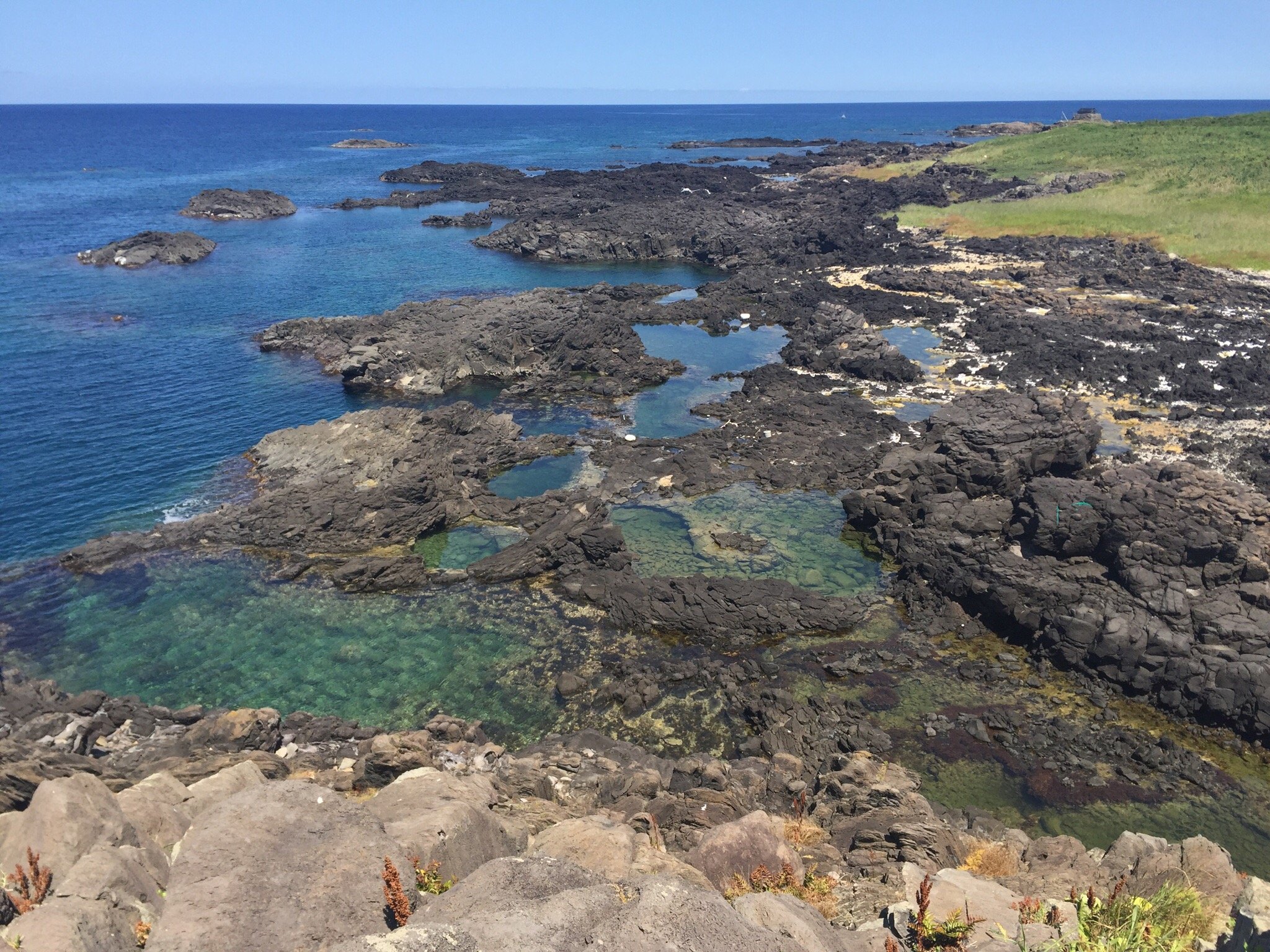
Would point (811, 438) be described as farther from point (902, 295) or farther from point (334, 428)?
point (902, 295)

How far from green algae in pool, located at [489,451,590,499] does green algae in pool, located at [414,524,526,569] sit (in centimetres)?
285

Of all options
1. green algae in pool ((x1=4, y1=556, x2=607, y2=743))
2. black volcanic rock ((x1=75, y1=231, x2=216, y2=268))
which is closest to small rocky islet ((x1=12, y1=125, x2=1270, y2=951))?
green algae in pool ((x1=4, y1=556, x2=607, y2=743))

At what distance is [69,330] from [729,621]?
203ft

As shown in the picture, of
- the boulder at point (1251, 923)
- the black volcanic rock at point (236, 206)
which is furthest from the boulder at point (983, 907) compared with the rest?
the black volcanic rock at point (236, 206)

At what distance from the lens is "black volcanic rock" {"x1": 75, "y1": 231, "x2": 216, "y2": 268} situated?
87619mm

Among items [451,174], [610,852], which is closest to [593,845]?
[610,852]

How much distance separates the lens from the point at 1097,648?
88.4ft

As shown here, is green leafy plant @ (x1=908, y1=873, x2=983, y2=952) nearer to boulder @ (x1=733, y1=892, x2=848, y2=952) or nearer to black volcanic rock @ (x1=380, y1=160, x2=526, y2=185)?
boulder @ (x1=733, y1=892, x2=848, y2=952)

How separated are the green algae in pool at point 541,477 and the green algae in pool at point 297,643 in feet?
28.9

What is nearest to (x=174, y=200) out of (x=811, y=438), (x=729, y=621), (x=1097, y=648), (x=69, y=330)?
(x=69, y=330)

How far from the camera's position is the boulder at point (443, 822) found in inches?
539

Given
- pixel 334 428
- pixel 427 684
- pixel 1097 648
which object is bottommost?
pixel 427 684

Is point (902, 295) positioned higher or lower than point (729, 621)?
higher

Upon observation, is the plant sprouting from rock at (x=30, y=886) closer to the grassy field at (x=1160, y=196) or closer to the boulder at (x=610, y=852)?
the boulder at (x=610, y=852)
